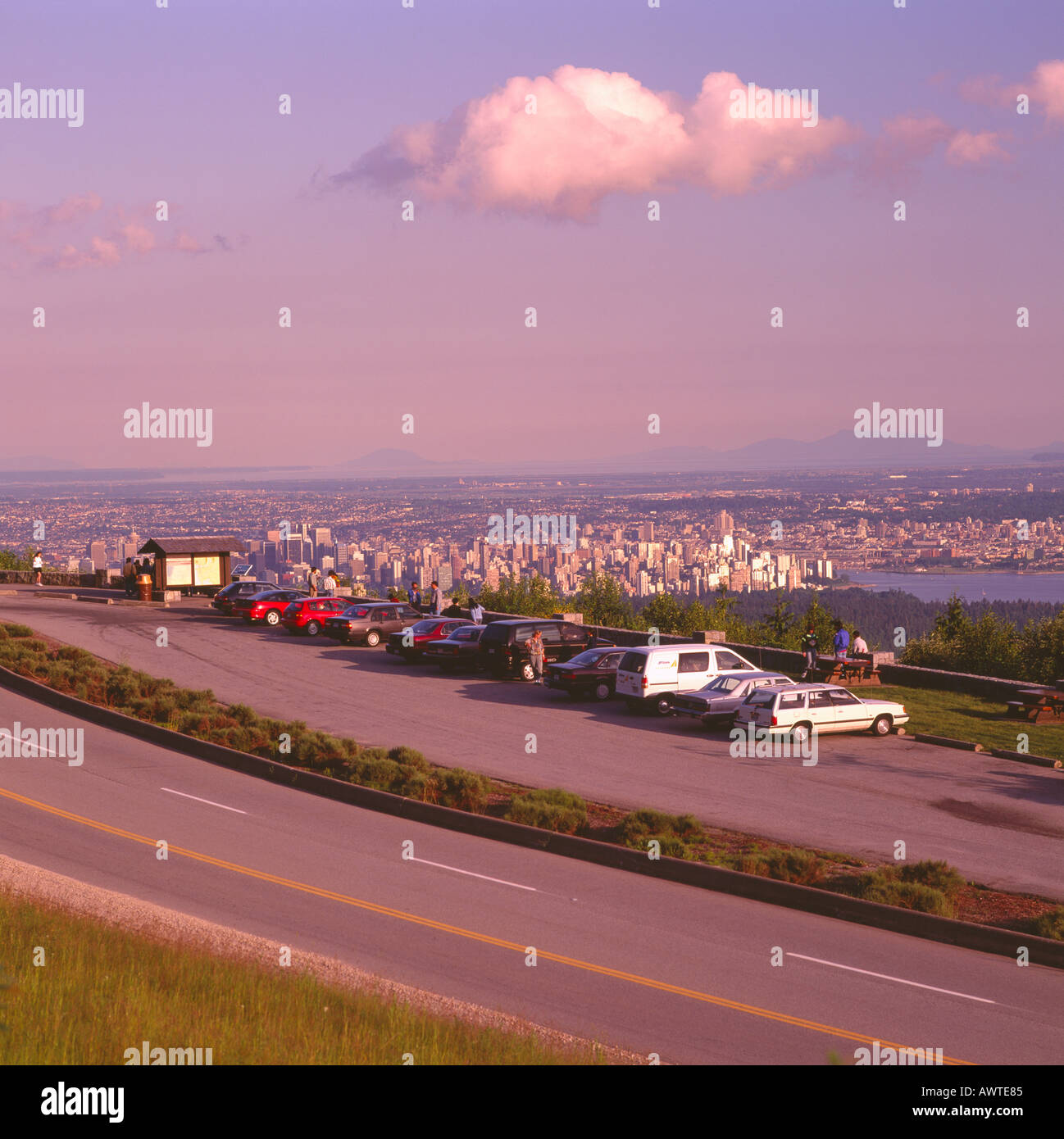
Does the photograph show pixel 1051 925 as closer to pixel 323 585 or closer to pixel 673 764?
pixel 673 764

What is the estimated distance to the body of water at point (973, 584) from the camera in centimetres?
14600

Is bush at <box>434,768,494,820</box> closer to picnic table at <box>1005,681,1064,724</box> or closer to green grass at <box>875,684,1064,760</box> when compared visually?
green grass at <box>875,684,1064,760</box>

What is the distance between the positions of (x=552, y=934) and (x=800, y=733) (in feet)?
45.9

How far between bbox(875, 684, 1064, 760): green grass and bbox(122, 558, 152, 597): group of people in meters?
34.9

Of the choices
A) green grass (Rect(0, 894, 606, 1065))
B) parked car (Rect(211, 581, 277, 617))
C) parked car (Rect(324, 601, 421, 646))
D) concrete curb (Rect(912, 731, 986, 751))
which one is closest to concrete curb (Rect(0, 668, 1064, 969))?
green grass (Rect(0, 894, 606, 1065))

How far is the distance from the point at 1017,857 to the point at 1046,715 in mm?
12346

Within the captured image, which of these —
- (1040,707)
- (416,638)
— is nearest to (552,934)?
(1040,707)

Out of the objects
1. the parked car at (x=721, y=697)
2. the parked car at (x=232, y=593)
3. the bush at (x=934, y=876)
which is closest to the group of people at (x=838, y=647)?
the parked car at (x=721, y=697)

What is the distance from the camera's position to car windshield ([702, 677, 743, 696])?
28.7 metres

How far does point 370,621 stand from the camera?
42.1 metres

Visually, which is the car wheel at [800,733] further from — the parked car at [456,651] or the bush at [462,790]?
the parked car at [456,651]

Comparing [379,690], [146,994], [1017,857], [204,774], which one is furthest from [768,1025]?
[379,690]

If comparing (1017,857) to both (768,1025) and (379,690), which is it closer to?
(768,1025)
